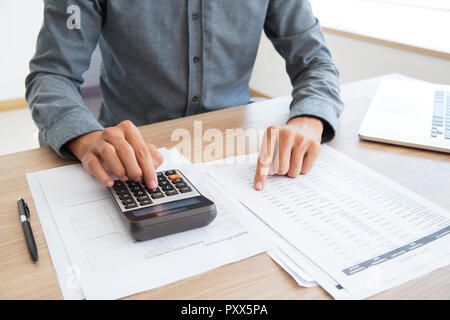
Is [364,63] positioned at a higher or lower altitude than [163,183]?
lower

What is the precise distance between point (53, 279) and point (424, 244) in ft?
1.41

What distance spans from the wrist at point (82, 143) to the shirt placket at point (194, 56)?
37 centimetres

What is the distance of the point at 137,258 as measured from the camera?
1.51 ft

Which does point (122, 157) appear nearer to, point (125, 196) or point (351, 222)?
point (125, 196)

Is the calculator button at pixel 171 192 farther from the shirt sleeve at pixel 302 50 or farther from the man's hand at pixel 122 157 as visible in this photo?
the shirt sleeve at pixel 302 50

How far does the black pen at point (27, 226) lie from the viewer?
464 millimetres

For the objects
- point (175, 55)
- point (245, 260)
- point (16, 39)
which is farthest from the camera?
point (16, 39)

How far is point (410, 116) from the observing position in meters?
0.84

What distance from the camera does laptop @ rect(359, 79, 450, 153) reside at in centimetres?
75

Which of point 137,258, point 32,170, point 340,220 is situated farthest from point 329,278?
point 32,170

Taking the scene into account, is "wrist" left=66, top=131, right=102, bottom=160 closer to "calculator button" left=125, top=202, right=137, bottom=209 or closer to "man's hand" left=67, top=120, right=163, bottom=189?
"man's hand" left=67, top=120, right=163, bottom=189

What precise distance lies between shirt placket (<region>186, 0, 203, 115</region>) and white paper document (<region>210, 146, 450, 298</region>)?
387 millimetres

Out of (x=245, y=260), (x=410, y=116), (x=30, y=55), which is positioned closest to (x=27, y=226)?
(x=245, y=260)

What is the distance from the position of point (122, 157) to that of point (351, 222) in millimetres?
327
